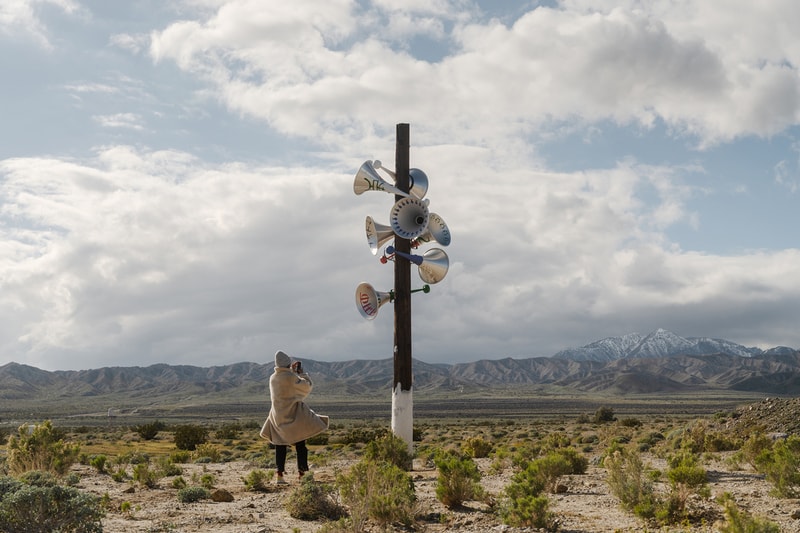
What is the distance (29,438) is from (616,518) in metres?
10.5

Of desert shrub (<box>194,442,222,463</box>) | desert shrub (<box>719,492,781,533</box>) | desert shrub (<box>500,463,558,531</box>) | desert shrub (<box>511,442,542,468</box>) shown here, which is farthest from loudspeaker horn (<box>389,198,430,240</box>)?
desert shrub (<box>194,442,222,463</box>)

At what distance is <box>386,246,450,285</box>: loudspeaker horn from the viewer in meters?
15.3

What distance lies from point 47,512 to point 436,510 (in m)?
5.09

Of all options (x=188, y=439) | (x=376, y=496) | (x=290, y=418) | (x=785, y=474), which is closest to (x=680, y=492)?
(x=785, y=474)

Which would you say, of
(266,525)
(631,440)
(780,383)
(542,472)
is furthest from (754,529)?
(780,383)

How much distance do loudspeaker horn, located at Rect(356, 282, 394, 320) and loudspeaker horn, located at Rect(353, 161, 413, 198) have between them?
2.12 m

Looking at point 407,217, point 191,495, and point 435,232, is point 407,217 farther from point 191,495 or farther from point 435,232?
point 191,495

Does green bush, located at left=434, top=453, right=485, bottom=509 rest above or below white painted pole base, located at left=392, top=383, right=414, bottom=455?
below

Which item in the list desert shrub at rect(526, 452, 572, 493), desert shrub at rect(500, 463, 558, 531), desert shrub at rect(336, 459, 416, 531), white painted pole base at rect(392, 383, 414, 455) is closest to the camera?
desert shrub at rect(500, 463, 558, 531)

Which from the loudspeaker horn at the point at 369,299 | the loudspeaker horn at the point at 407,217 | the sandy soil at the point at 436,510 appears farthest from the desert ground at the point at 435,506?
the loudspeaker horn at the point at 407,217

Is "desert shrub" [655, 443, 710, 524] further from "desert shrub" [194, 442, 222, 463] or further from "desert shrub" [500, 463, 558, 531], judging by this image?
"desert shrub" [194, 442, 222, 463]

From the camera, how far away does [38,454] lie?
42.4 feet

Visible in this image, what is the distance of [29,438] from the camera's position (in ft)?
42.4

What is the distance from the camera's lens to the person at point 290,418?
1286 centimetres
